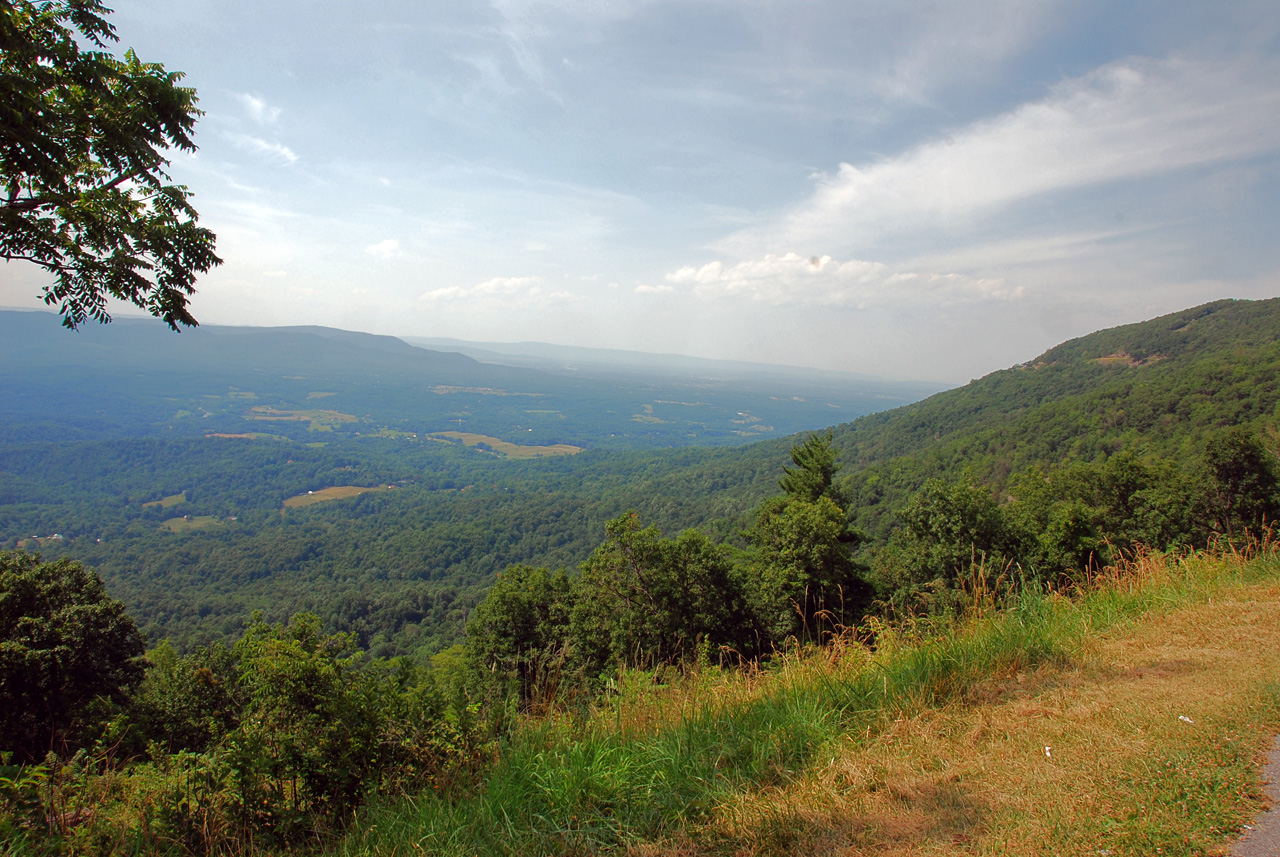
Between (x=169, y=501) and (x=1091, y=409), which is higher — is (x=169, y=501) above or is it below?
below

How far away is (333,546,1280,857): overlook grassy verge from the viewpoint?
1952mm

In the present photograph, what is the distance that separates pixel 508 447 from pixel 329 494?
62.1 m

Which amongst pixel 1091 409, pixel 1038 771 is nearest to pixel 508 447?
pixel 1091 409

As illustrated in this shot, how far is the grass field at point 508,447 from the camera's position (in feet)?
545

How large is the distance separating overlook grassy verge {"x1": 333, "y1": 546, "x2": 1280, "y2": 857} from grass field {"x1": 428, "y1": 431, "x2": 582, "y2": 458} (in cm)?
16102

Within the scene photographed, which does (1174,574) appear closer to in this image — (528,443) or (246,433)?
(528,443)

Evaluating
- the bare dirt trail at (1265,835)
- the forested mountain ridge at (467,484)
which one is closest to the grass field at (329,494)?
the forested mountain ridge at (467,484)

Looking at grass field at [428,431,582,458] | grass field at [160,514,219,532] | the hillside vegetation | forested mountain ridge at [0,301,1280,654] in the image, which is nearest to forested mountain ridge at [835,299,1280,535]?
forested mountain ridge at [0,301,1280,654]

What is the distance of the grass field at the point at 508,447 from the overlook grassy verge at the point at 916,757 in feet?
528

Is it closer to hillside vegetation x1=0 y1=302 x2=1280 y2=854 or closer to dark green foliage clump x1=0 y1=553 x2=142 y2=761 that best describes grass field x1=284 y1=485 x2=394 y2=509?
hillside vegetation x1=0 y1=302 x2=1280 y2=854

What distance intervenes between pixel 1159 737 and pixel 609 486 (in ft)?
395

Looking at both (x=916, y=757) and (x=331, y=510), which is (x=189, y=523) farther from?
(x=916, y=757)

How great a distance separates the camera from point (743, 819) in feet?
6.86

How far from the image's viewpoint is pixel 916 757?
8.06ft
